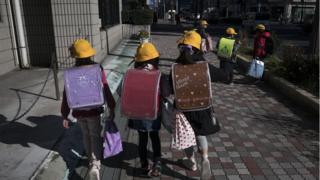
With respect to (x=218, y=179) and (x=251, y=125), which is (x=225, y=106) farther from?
(x=218, y=179)

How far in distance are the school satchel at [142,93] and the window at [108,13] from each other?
28.8 ft

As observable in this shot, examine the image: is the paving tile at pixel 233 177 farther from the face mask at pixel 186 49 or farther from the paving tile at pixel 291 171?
the face mask at pixel 186 49

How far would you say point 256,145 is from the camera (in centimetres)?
493

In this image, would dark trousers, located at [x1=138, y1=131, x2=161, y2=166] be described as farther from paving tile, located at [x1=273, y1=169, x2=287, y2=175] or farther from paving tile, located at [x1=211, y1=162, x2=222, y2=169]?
paving tile, located at [x1=273, y1=169, x2=287, y2=175]

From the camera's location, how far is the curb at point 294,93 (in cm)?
635

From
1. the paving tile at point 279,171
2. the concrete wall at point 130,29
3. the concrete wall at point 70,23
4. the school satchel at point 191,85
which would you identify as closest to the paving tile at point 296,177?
the paving tile at point 279,171

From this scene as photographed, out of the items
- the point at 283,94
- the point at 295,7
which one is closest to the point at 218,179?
the point at 283,94

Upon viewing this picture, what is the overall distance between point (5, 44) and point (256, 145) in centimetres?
639

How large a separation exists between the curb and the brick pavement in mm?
152

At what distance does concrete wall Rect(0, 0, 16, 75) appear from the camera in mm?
8148

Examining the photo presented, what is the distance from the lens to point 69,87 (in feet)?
12.1

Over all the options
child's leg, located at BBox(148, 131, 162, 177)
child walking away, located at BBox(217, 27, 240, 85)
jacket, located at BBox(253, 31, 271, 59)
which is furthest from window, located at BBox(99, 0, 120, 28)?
child's leg, located at BBox(148, 131, 162, 177)

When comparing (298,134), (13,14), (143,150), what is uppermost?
(13,14)

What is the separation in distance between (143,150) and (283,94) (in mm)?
4730
